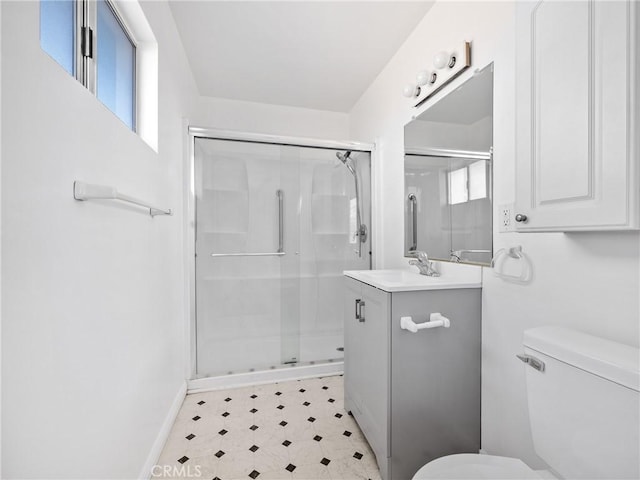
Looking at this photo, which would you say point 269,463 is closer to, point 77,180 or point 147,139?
point 77,180

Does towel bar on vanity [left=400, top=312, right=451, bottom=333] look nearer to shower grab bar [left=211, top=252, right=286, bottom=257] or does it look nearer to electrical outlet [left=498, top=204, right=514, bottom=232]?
electrical outlet [left=498, top=204, right=514, bottom=232]

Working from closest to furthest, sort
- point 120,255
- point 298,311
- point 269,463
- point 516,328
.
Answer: point 120,255 → point 516,328 → point 269,463 → point 298,311

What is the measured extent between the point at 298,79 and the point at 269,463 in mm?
2763

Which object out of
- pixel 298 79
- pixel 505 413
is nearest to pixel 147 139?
pixel 298 79

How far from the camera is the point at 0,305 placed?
568 millimetres

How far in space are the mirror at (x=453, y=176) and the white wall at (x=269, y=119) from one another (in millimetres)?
1283

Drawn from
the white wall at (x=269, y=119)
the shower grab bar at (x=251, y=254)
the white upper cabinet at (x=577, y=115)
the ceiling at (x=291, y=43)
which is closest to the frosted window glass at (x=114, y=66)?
the ceiling at (x=291, y=43)

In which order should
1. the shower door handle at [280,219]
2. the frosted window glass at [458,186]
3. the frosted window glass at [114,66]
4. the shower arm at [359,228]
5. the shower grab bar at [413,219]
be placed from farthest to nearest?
1. the shower arm at [359,228]
2. the shower door handle at [280,219]
3. the shower grab bar at [413,219]
4. the frosted window glass at [458,186]
5. the frosted window glass at [114,66]

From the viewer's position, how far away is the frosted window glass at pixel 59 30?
32.7 inches

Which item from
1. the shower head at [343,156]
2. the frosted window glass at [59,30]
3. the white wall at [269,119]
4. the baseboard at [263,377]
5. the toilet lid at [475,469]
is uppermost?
the white wall at [269,119]

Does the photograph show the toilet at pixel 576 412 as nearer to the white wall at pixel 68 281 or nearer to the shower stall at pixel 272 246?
the white wall at pixel 68 281

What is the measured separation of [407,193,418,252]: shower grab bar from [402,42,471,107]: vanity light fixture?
0.59 m

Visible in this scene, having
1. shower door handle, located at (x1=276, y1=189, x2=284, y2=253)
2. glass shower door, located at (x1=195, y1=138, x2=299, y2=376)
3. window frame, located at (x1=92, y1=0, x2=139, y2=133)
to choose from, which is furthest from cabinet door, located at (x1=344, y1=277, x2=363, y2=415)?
window frame, located at (x1=92, y1=0, x2=139, y2=133)

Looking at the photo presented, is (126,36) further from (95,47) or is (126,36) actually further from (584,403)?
(584,403)
